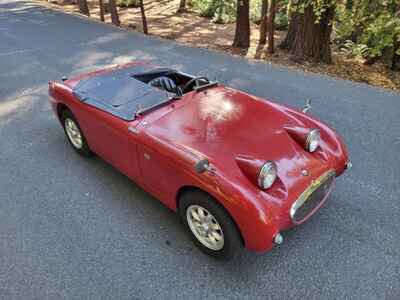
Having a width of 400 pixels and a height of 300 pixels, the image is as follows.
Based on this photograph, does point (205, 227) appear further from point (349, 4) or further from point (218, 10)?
point (218, 10)

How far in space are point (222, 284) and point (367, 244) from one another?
57.3 inches

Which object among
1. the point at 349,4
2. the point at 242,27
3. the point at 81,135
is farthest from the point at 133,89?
the point at 242,27

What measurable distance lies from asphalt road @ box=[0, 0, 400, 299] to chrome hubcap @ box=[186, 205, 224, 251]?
19 centimetres

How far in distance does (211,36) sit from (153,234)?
34.5 feet

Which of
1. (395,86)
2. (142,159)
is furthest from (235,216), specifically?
(395,86)

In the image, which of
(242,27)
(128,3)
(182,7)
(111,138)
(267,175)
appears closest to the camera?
(267,175)

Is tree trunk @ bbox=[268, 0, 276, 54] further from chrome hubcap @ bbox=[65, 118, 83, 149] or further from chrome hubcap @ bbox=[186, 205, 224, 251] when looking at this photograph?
chrome hubcap @ bbox=[186, 205, 224, 251]

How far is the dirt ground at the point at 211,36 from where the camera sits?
7.75m

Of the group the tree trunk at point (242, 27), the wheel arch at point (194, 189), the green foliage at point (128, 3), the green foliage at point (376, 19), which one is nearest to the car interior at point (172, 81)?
the wheel arch at point (194, 189)

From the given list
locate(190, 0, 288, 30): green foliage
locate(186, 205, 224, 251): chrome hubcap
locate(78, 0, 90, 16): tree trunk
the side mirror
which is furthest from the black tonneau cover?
locate(78, 0, 90, 16): tree trunk

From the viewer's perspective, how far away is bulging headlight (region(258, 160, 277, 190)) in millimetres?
2482

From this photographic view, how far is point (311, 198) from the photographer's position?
276 cm

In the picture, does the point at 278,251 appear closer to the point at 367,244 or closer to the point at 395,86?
the point at 367,244

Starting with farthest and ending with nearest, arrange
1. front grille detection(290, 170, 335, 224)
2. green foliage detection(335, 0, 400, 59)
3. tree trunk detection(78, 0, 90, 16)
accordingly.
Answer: tree trunk detection(78, 0, 90, 16) → green foliage detection(335, 0, 400, 59) → front grille detection(290, 170, 335, 224)
